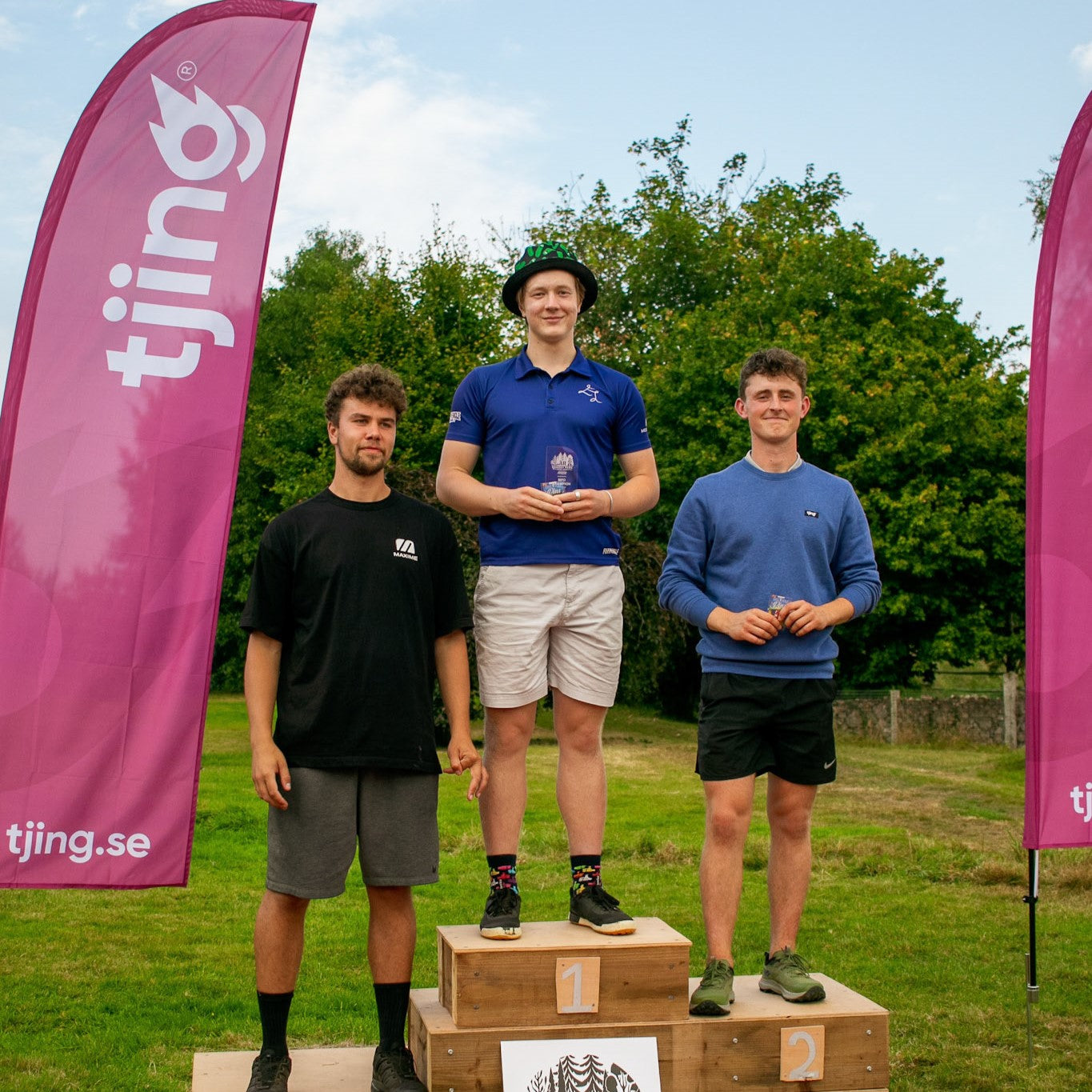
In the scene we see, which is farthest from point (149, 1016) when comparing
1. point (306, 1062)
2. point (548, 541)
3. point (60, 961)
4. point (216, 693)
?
point (216, 693)

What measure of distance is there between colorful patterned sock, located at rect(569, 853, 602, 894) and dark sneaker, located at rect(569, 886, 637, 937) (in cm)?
1

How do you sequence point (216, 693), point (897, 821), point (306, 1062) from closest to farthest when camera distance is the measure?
point (306, 1062)
point (897, 821)
point (216, 693)

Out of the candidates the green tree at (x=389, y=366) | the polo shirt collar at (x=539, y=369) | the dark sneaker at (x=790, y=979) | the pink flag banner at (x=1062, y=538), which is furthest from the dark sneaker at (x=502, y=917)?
the green tree at (x=389, y=366)

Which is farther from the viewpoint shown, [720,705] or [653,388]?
[653,388]

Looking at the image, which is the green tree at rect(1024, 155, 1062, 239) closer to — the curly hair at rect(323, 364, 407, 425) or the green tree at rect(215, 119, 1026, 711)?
the green tree at rect(215, 119, 1026, 711)

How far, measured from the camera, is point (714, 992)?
11.8ft

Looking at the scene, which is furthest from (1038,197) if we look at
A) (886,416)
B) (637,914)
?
(637,914)

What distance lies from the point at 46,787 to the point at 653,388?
69.4 ft

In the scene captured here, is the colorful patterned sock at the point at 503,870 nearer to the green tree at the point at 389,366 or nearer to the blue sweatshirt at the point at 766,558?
the blue sweatshirt at the point at 766,558

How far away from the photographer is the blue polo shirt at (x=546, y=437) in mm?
3742

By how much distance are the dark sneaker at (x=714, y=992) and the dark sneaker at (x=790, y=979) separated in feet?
0.52

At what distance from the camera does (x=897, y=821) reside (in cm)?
1021

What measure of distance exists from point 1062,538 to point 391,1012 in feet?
9.20

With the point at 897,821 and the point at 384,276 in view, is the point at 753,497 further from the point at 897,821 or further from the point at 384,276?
the point at 384,276
